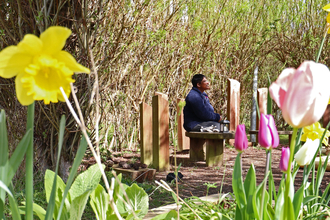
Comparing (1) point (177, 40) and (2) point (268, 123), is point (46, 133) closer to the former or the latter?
(2) point (268, 123)

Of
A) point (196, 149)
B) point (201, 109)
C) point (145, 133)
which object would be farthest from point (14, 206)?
point (196, 149)

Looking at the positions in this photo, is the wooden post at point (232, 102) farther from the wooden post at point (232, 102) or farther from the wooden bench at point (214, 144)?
the wooden bench at point (214, 144)

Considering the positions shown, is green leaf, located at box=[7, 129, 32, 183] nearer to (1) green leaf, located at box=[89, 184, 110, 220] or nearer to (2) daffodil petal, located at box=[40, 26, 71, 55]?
(2) daffodil petal, located at box=[40, 26, 71, 55]

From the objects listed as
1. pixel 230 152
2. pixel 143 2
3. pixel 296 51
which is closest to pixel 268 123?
pixel 143 2

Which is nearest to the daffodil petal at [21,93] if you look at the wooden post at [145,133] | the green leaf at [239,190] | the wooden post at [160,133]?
the green leaf at [239,190]

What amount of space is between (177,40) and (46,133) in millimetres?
3673

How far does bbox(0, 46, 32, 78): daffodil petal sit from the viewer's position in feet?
1.90

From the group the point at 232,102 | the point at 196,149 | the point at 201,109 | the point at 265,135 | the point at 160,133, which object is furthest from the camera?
the point at 232,102

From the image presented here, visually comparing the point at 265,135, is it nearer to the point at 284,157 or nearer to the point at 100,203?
the point at 284,157

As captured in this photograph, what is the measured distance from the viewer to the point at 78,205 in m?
0.95

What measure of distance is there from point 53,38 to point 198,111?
4.38 meters

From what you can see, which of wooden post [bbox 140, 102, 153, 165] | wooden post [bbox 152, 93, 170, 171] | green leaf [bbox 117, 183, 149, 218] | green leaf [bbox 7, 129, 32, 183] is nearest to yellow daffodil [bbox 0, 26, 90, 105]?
green leaf [bbox 7, 129, 32, 183]

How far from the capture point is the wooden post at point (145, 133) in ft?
13.6

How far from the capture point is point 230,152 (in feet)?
18.9
